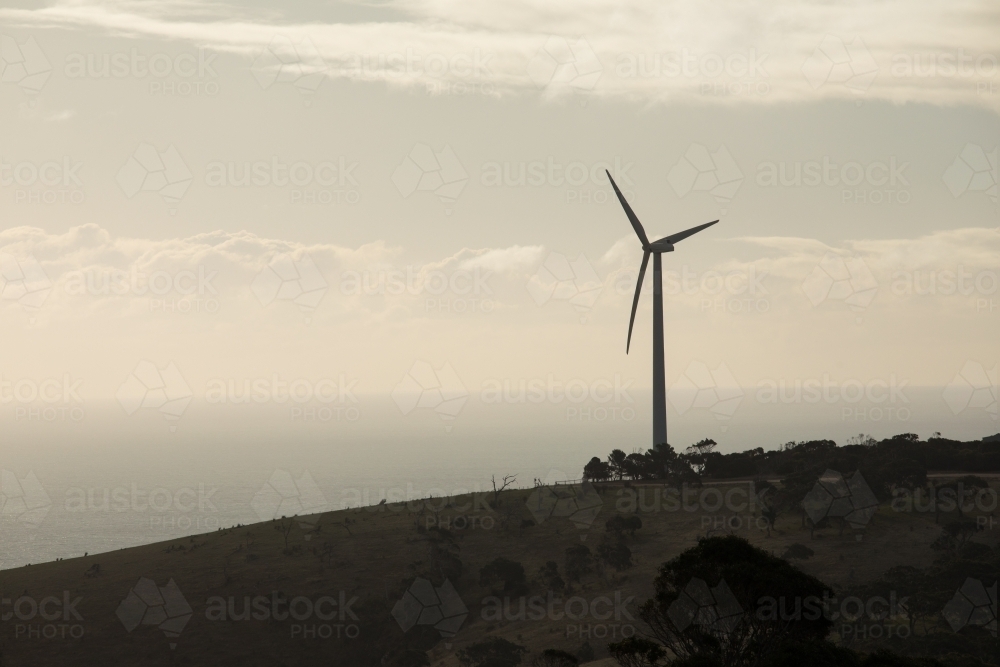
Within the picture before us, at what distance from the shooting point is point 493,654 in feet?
228

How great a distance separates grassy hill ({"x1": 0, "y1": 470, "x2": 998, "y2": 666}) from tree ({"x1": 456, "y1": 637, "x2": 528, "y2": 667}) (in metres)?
1.29

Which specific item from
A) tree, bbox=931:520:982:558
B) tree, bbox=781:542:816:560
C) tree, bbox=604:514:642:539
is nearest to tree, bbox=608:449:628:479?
tree, bbox=604:514:642:539

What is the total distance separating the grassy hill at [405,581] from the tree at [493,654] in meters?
1.29

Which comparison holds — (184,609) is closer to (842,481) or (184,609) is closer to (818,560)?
(818,560)

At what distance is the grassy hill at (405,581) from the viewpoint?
77812 mm

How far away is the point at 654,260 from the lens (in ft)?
386

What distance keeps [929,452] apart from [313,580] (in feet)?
272

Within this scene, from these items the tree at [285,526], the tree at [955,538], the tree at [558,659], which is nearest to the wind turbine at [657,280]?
the tree at [955,538]

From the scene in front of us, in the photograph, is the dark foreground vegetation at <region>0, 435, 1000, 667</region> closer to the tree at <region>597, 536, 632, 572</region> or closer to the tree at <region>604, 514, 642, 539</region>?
the tree at <region>597, 536, 632, 572</region>

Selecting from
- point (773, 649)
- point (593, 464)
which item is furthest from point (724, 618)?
point (593, 464)

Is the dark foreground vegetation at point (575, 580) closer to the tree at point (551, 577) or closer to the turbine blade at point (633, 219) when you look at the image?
the tree at point (551, 577)

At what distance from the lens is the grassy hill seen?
77.8 meters

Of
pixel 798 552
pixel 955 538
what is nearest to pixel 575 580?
pixel 798 552

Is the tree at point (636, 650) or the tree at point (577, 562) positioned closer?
the tree at point (636, 650)
